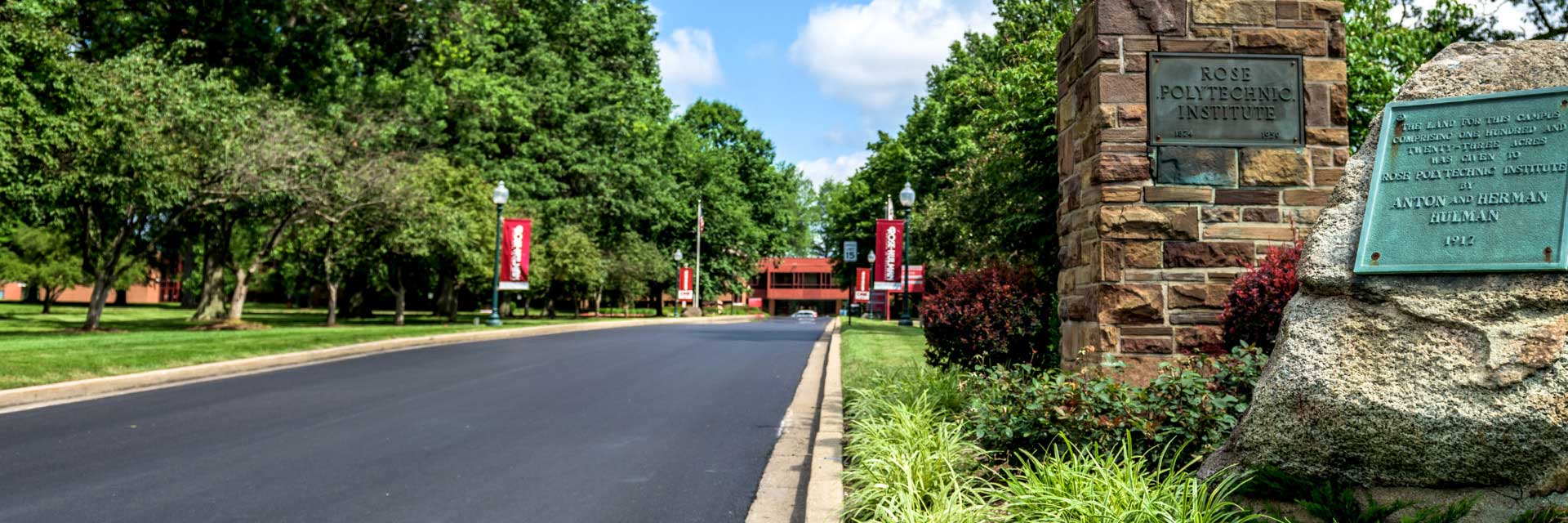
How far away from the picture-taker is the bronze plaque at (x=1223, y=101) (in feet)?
25.1

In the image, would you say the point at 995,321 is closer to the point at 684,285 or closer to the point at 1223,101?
the point at 1223,101

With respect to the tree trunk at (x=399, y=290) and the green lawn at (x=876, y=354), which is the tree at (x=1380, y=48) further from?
the tree trunk at (x=399, y=290)

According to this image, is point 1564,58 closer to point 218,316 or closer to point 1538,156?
point 1538,156

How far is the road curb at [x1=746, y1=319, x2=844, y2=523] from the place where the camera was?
5660mm

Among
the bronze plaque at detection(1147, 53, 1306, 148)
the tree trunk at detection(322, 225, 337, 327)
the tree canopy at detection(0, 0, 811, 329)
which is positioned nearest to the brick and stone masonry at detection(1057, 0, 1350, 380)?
the bronze plaque at detection(1147, 53, 1306, 148)

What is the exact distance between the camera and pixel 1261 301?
6.81 metres

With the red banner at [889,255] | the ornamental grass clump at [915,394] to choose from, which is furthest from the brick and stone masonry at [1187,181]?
the red banner at [889,255]

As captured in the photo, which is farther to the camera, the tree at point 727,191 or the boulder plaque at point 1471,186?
the tree at point 727,191

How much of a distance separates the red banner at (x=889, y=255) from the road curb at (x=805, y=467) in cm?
2063

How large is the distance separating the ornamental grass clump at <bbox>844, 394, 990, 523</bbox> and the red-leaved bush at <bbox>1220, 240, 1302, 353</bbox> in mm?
2049

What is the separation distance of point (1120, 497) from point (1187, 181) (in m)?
4.18

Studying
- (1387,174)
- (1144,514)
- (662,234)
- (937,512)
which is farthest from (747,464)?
(662,234)

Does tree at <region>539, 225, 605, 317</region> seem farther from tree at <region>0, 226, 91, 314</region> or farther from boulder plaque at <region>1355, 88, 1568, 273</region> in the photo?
boulder plaque at <region>1355, 88, 1568, 273</region>

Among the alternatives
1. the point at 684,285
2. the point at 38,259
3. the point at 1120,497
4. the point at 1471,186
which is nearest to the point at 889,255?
the point at 684,285
